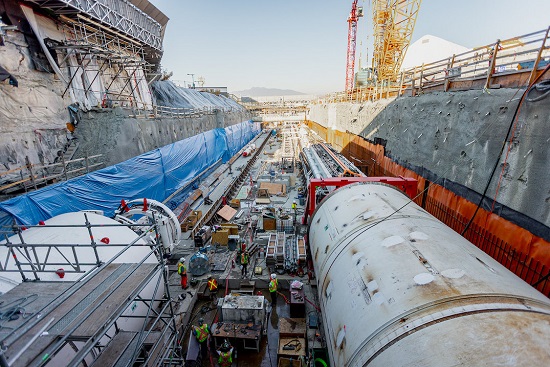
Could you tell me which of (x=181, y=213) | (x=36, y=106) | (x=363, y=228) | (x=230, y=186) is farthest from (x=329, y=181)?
(x=36, y=106)

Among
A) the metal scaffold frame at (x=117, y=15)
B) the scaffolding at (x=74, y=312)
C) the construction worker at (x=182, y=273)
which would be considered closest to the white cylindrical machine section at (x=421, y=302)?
the scaffolding at (x=74, y=312)

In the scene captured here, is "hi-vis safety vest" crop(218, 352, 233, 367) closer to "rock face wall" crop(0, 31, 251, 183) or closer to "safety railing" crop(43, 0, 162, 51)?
"rock face wall" crop(0, 31, 251, 183)

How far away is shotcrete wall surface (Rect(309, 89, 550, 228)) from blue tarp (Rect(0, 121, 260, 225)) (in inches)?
567

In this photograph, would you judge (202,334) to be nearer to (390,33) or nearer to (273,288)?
(273,288)

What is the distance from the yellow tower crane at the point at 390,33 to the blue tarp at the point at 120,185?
2362 centimetres

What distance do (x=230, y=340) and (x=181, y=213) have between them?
9.85 metres

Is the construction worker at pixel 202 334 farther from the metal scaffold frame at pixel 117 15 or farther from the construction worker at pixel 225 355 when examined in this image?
the metal scaffold frame at pixel 117 15

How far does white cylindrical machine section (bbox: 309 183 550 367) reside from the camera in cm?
309

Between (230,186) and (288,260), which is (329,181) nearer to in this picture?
(288,260)

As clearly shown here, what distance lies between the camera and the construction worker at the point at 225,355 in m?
7.57

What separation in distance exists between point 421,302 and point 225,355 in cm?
622

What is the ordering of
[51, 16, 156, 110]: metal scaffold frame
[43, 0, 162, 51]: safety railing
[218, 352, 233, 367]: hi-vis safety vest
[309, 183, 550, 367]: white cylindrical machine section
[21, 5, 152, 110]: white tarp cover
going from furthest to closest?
[43, 0, 162, 51]: safety railing → [51, 16, 156, 110]: metal scaffold frame → [21, 5, 152, 110]: white tarp cover → [218, 352, 233, 367]: hi-vis safety vest → [309, 183, 550, 367]: white cylindrical machine section

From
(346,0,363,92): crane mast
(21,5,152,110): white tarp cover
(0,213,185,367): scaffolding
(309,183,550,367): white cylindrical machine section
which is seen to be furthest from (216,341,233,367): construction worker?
(346,0,363,92): crane mast

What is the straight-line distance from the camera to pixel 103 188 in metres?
12.1
